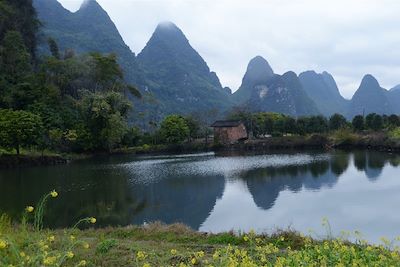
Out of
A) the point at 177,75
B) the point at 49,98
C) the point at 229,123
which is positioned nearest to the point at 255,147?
the point at 229,123

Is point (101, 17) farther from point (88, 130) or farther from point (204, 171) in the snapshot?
point (204, 171)

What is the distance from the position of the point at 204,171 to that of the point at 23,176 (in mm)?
12694

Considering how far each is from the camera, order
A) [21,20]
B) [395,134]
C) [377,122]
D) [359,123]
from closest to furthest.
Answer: [395,134] < [377,122] < [359,123] < [21,20]

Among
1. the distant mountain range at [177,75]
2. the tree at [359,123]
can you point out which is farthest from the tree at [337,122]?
the distant mountain range at [177,75]

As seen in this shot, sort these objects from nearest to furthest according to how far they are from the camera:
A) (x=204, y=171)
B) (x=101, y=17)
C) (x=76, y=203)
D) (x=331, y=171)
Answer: (x=76, y=203) → (x=331, y=171) → (x=204, y=171) → (x=101, y=17)

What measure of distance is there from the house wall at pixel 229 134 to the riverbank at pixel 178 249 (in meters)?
46.4

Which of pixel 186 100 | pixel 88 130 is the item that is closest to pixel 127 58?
pixel 186 100

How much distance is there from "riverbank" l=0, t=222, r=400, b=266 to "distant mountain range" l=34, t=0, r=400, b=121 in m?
96.2

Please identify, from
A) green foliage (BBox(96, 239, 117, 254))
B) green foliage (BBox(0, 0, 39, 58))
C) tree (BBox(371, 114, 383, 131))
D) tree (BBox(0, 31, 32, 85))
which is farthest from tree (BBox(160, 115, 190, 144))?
green foliage (BBox(96, 239, 117, 254))

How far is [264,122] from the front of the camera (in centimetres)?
6034

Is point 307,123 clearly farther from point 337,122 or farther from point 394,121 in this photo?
point 394,121

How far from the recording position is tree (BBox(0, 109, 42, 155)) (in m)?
35.9

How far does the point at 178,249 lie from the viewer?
8242 millimetres

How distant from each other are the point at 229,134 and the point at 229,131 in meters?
0.45
